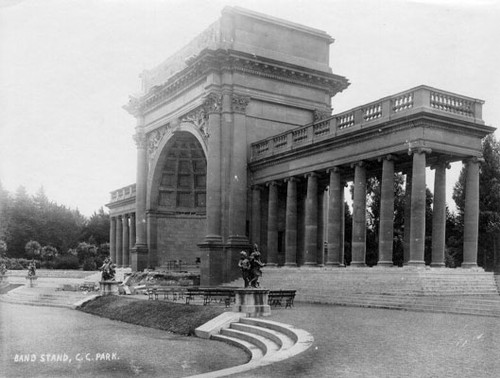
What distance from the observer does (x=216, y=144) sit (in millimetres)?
36156

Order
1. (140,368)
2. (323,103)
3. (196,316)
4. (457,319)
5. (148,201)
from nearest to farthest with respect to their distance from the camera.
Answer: (140,368), (457,319), (196,316), (323,103), (148,201)

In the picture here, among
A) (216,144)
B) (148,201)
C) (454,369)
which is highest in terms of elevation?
(216,144)

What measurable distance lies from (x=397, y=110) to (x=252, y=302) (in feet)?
37.7

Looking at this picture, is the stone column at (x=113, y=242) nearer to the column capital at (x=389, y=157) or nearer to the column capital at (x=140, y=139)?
the column capital at (x=140, y=139)

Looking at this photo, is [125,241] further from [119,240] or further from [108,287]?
[108,287]

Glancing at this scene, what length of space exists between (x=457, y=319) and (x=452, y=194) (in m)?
36.8

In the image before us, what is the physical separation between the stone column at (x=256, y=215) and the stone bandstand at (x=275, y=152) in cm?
7

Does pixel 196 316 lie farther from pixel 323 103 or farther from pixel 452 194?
pixel 452 194

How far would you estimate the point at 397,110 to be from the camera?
2609cm

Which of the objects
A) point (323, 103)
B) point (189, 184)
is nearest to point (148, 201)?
point (189, 184)

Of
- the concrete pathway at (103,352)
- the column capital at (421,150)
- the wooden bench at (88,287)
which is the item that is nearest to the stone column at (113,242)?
Answer: the wooden bench at (88,287)

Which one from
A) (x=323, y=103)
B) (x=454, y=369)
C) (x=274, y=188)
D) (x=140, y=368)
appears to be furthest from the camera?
(x=323, y=103)

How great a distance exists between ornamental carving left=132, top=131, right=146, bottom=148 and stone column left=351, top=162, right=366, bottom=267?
22765 mm

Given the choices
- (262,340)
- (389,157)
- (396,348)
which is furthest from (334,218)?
(396,348)
